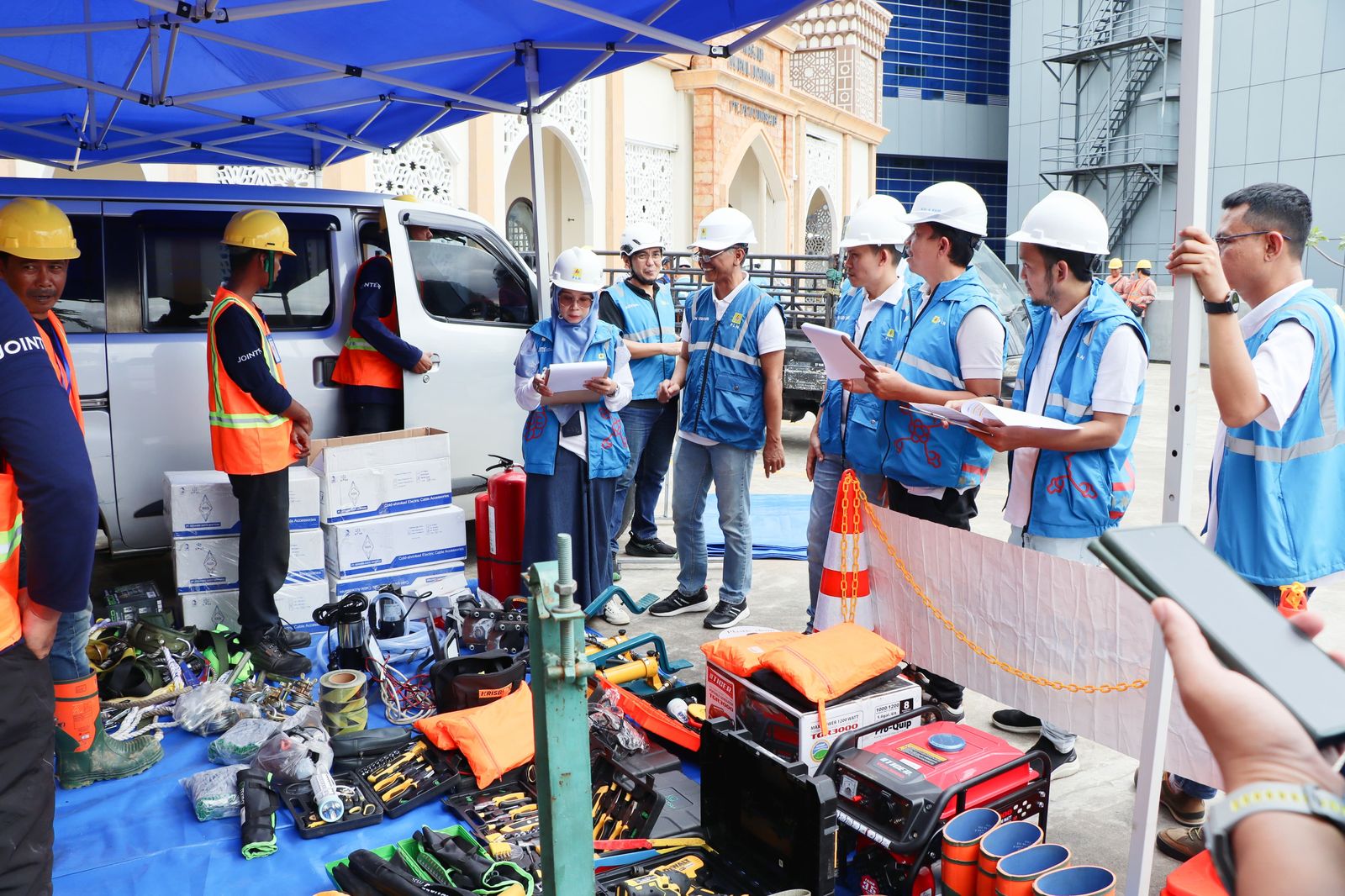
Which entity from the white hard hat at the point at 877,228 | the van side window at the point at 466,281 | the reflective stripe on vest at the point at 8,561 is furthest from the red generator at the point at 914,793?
the van side window at the point at 466,281

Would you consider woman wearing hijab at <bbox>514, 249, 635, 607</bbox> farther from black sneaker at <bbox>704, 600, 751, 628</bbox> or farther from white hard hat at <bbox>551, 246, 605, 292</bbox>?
black sneaker at <bbox>704, 600, 751, 628</bbox>

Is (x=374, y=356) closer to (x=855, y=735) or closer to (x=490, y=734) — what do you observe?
(x=490, y=734)

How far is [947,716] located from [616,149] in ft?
49.3

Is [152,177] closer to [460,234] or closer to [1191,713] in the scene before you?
[460,234]

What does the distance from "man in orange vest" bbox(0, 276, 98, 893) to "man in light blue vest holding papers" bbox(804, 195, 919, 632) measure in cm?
288

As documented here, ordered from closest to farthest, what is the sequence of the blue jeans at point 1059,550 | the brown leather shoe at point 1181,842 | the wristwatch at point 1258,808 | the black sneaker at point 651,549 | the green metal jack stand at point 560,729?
the wristwatch at point 1258,808
the green metal jack stand at point 560,729
the brown leather shoe at point 1181,842
the blue jeans at point 1059,550
the black sneaker at point 651,549

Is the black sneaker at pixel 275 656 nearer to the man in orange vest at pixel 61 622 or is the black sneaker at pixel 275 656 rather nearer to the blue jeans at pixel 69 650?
the man in orange vest at pixel 61 622

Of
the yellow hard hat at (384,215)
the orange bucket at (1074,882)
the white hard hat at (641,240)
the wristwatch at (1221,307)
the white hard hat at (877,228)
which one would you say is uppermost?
the yellow hard hat at (384,215)

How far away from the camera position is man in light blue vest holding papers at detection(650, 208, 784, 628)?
5113 millimetres

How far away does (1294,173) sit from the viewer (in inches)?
941

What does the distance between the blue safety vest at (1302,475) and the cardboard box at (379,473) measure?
396cm

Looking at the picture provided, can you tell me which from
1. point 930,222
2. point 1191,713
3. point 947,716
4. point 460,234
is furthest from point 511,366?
point 1191,713

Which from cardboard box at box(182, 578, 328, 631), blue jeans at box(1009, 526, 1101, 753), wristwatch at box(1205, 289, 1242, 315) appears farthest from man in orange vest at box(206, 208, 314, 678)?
wristwatch at box(1205, 289, 1242, 315)

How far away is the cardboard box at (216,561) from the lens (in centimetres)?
501
